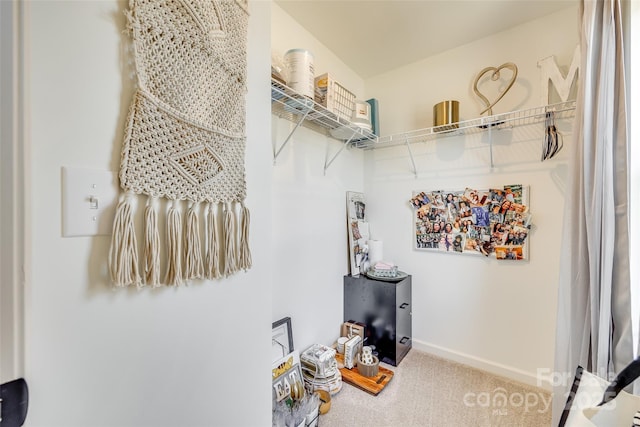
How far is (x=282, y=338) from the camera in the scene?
153cm

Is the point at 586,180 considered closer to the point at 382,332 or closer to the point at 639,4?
the point at 639,4

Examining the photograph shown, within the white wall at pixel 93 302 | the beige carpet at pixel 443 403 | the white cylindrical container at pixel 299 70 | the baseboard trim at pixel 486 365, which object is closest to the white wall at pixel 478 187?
the baseboard trim at pixel 486 365

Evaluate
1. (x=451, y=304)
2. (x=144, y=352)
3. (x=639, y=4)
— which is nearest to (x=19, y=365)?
(x=144, y=352)

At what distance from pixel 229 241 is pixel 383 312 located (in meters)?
1.52

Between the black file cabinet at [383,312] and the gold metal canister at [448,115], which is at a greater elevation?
the gold metal canister at [448,115]

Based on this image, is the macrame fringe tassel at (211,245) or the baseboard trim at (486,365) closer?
the macrame fringe tassel at (211,245)

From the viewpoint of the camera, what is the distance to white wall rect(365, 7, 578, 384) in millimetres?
1604

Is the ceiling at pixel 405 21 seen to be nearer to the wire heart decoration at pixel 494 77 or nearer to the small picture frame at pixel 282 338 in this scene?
the wire heart decoration at pixel 494 77

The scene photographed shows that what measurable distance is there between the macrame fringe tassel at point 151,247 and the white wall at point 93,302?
55 millimetres

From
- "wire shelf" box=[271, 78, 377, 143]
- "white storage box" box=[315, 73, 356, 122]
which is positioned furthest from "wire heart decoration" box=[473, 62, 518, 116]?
"white storage box" box=[315, 73, 356, 122]

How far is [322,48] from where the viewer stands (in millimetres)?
1878

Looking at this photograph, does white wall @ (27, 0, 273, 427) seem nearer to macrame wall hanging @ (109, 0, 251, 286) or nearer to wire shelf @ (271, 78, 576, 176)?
macrame wall hanging @ (109, 0, 251, 286)

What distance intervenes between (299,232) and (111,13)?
1335mm

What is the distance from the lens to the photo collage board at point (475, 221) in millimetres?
1677
